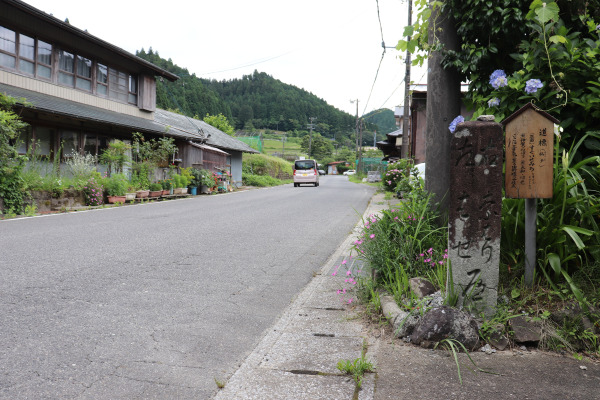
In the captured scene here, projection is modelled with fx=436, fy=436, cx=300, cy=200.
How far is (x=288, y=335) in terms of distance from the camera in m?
3.50

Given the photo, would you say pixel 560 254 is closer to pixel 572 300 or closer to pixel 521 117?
pixel 572 300

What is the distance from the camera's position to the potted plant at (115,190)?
15203 mm

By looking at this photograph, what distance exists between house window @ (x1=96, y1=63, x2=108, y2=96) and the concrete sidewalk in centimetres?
1958

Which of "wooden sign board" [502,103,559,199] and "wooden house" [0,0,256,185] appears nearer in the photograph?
"wooden sign board" [502,103,559,199]

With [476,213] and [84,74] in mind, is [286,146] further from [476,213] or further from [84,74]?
[476,213]

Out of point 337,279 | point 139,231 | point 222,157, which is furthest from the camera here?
point 222,157

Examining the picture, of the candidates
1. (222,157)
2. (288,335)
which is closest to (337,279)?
(288,335)

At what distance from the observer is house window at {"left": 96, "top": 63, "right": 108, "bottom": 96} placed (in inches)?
784

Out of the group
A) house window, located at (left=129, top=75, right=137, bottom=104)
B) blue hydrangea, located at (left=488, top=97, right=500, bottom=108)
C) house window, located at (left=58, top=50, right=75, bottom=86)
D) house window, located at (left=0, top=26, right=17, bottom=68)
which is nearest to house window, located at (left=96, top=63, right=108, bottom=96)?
house window, located at (left=58, top=50, right=75, bottom=86)

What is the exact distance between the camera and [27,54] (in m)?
16.2

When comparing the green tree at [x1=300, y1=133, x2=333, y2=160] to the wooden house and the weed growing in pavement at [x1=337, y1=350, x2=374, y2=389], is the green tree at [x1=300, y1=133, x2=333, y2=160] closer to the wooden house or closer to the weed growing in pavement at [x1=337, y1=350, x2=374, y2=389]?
the wooden house

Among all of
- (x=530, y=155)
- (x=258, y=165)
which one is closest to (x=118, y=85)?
(x=530, y=155)

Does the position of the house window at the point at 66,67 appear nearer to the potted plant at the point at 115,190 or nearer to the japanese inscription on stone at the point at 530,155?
the potted plant at the point at 115,190

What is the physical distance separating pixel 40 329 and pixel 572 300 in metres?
4.18
